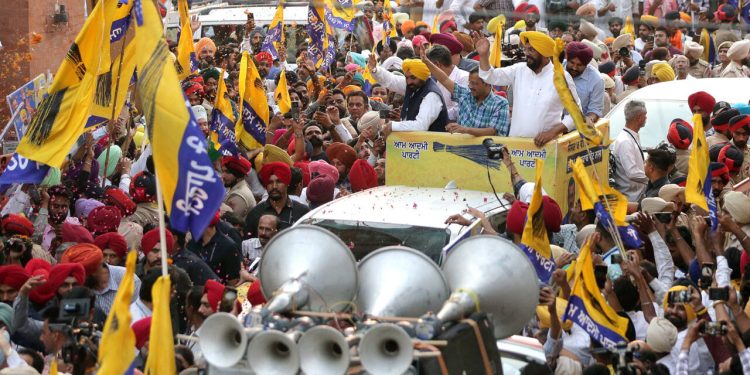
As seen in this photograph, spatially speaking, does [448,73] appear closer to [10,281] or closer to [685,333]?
[10,281]

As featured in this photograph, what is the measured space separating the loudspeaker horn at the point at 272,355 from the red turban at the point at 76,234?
178 inches

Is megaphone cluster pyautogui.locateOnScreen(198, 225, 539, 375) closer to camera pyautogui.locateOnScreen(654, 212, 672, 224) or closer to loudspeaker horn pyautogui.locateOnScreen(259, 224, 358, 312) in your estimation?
loudspeaker horn pyautogui.locateOnScreen(259, 224, 358, 312)

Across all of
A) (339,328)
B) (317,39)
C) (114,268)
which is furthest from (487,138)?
(317,39)

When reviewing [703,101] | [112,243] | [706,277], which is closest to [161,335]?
[706,277]

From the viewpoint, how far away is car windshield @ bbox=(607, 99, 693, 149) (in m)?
13.3

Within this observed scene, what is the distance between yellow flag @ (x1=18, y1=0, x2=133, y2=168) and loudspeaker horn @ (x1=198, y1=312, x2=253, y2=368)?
422cm

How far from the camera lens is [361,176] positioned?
11398 mm

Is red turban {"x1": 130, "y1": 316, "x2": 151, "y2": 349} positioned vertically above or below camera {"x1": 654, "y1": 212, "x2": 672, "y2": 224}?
Result: below

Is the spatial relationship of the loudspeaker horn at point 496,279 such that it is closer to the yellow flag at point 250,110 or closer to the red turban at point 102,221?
the red turban at point 102,221

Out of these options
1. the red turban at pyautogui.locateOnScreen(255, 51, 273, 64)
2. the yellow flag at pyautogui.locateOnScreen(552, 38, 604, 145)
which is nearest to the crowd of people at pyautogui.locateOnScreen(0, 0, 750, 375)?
the yellow flag at pyautogui.locateOnScreen(552, 38, 604, 145)

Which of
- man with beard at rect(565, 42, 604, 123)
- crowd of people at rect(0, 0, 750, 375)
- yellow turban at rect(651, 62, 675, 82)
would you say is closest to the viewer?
crowd of people at rect(0, 0, 750, 375)

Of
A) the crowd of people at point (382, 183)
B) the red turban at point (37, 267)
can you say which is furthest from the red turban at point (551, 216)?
the red turban at point (37, 267)

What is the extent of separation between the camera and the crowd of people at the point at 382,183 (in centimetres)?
793

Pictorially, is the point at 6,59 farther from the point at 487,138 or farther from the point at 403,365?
the point at 403,365
